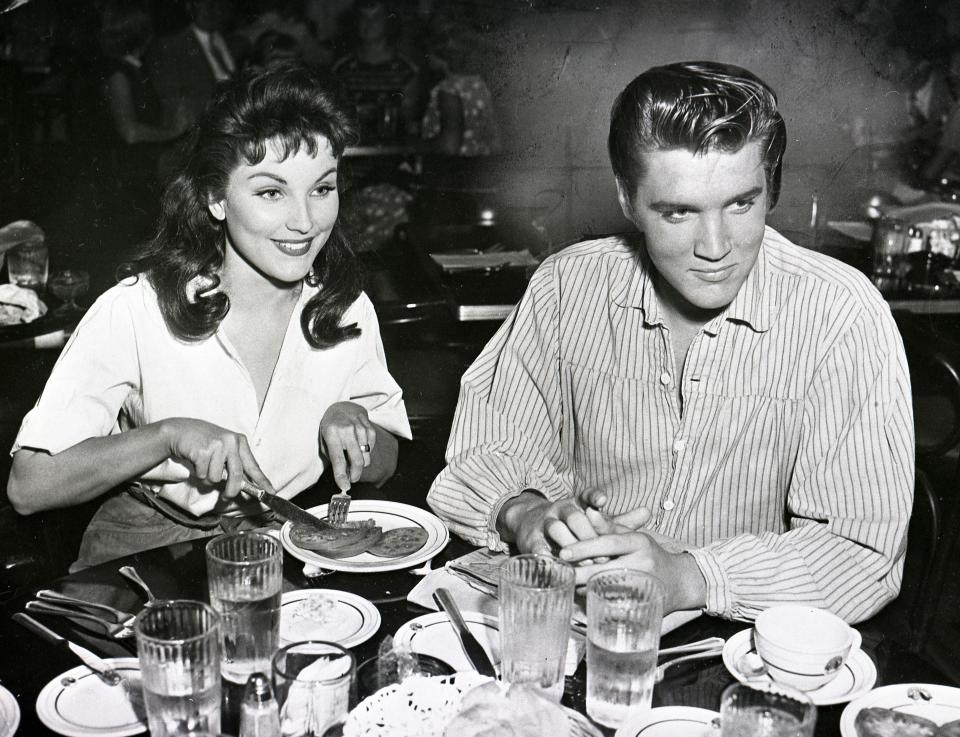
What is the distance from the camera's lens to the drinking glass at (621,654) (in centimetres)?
134

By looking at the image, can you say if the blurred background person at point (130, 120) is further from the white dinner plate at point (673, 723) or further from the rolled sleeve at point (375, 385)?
the white dinner plate at point (673, 723)

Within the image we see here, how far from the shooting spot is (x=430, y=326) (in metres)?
2.61

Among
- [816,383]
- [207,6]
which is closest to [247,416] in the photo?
[207,6]

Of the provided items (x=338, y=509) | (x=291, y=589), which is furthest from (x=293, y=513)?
(x=291, y=589)

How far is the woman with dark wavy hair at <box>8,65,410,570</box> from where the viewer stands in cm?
218

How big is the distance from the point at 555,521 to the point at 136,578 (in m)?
0.76

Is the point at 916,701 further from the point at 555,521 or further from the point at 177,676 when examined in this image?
the point at 177,676

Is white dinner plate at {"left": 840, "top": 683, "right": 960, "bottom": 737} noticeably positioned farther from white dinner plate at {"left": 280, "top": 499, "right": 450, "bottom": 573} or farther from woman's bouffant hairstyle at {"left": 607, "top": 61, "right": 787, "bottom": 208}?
woman's bouffant hairstyle at {"left": 607, "top": 61, "right": 787, "bottom": 208}

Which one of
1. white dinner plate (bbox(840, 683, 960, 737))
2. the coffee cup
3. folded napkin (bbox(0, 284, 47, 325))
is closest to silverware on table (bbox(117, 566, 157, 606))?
folded napkin (bbox(0, 284, 47, 325))

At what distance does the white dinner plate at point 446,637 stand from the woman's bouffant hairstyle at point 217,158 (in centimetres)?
104

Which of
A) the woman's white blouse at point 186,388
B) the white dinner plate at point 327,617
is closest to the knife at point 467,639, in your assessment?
the white dinner plate at point 327,617

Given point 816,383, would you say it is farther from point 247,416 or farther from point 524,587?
point 247,416

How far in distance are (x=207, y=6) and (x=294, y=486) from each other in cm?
123

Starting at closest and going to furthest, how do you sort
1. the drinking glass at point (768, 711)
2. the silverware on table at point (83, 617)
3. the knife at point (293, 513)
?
1. the drinking glass at point (768, 711)
2. the silverware on table at point (83, 617)
3. the knife at point (293, 513)
